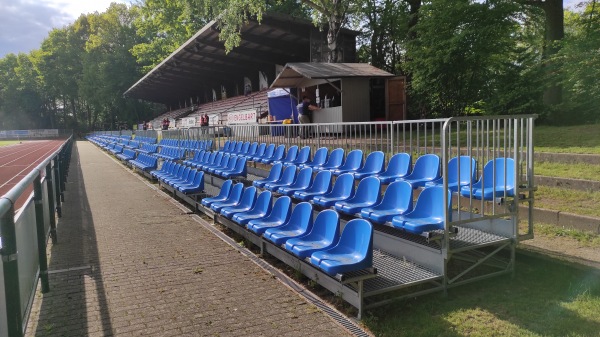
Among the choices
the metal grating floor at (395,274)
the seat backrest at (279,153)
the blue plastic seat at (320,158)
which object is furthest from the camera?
the seat backrest at (279,153)

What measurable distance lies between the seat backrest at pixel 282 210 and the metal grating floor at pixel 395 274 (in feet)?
4.43

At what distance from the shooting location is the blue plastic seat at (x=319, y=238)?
4566 millimetres

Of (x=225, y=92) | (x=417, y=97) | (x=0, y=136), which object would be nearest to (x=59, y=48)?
(x=0, y=136)

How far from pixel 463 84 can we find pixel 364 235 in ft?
51.5

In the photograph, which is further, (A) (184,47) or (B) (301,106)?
(A) (184,47)

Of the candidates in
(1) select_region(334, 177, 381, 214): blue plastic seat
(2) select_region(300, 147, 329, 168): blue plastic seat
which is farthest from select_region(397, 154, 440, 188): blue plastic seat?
(2) select_region(300, 147, 329, 168): blue plastic seat

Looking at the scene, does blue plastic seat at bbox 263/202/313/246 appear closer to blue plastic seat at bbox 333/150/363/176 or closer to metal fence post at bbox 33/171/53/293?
blue plastic seat at bbox 333/150/363/176

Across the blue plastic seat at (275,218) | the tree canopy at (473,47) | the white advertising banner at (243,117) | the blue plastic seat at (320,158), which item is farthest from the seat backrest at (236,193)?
the white advertising banner at (243,117)

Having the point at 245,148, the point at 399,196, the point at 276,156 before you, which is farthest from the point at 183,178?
the point at 399,196

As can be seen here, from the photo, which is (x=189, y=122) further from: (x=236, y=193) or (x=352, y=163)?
(x=352, y=163)

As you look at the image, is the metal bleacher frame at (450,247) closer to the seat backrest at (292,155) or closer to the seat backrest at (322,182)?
the seat backrest at (322,182)

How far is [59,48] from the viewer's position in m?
77.6

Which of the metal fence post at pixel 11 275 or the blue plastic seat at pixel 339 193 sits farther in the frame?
the blue plastic seat at pixel 339 193

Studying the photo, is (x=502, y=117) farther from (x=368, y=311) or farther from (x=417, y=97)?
(x=417, y=97)
